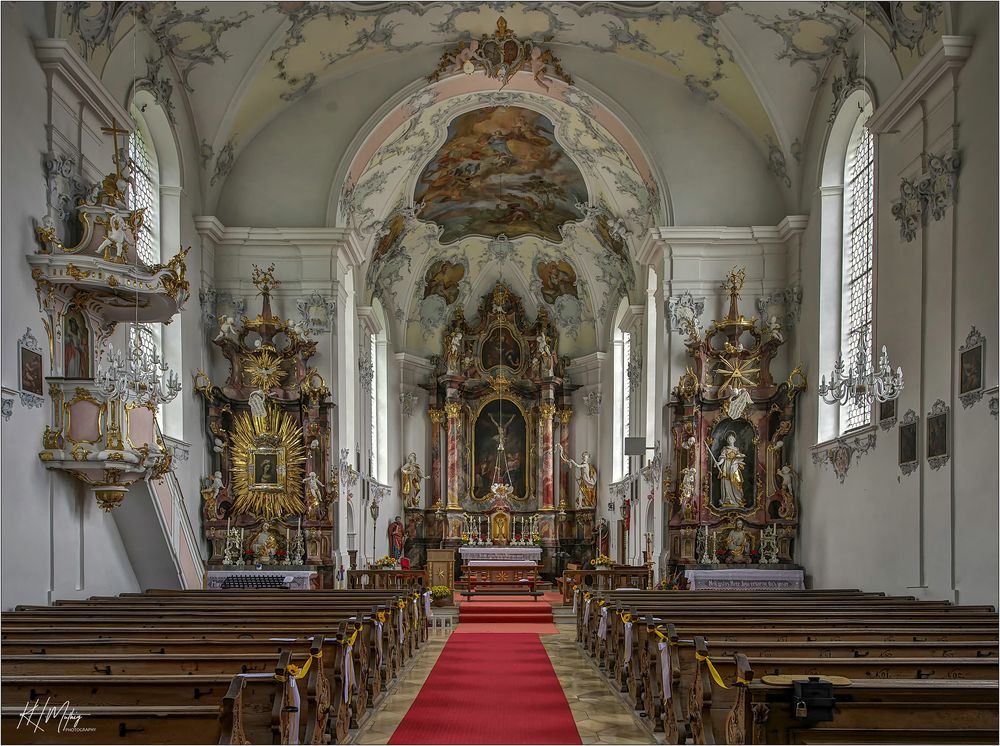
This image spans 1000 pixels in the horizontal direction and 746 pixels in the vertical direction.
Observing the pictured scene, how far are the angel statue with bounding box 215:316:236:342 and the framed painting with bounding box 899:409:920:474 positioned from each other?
37.6 ft

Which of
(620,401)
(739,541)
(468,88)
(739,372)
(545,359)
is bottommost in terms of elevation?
(739,541)

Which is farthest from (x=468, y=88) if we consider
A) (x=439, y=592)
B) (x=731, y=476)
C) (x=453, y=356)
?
(x=453, y=356)

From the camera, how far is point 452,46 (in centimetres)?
2020

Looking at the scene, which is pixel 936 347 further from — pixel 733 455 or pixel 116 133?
pixel 116 133

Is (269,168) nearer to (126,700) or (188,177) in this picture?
(188,177)

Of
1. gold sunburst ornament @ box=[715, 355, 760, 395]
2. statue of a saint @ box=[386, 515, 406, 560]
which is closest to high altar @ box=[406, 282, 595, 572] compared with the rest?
statue of a saint @ box=[386, 515, 406, 560]

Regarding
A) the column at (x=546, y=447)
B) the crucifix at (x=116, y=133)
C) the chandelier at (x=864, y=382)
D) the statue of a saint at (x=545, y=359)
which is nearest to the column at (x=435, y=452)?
the column at (x=546, y=447)

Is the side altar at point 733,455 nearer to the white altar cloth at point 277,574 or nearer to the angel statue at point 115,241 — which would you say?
the white altar cloth at point 277,574

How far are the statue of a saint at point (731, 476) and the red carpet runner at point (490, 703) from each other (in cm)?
594

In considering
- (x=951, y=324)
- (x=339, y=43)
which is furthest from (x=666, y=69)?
(x=951, y=324)

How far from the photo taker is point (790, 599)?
1355cm

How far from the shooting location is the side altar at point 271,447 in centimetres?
1950

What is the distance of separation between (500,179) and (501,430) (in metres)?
8.54

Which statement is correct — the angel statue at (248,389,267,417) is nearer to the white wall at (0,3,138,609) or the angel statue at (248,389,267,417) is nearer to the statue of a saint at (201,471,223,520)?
the statue of a saint at (201,471,223,520)
